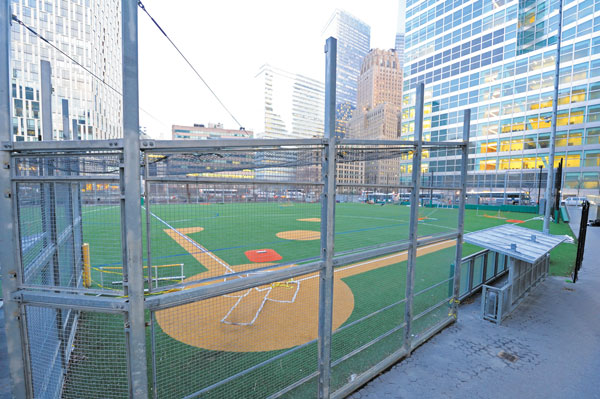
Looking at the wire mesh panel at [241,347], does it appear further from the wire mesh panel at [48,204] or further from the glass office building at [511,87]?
the glass office building at [511,87]

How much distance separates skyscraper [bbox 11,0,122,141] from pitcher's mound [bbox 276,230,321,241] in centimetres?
3770

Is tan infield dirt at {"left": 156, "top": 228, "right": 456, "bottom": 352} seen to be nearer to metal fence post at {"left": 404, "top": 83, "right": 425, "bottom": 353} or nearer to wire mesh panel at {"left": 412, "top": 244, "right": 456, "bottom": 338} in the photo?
wire mesh panel at {"left": 412, "top": 244, "right": 456, "bottom": 338}

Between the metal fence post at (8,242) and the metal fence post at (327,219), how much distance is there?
2.92 metres

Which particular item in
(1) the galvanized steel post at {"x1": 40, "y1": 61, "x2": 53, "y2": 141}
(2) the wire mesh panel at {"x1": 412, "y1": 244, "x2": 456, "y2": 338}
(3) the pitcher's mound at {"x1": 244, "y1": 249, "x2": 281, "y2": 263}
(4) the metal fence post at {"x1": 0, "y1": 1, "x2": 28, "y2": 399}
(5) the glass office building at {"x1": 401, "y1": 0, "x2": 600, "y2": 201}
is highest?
(5) the glass office building at {"x1": 401, "y1": 0, "x2": 600, "y2": 201}

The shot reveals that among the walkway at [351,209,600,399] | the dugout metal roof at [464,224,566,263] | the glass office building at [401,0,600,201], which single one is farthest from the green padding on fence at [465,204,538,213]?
the walkway at [351,209,600,399]

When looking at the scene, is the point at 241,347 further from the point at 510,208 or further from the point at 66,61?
the point at 66,61

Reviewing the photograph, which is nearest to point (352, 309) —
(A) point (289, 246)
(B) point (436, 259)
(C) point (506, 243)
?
(C) point (506, 243)

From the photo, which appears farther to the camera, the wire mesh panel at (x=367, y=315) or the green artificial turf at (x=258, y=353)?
the wire mesh panel at (x=367, y=315)

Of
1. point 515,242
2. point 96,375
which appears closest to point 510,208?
point 515,242

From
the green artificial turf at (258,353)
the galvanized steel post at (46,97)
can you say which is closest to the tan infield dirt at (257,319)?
the green artificial turf at (258,353)

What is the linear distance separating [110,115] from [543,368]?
74.9 metres

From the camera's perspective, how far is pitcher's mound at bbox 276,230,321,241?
56.5ft

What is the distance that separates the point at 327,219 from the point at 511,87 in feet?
180

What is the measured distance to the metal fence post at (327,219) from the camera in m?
3.28
